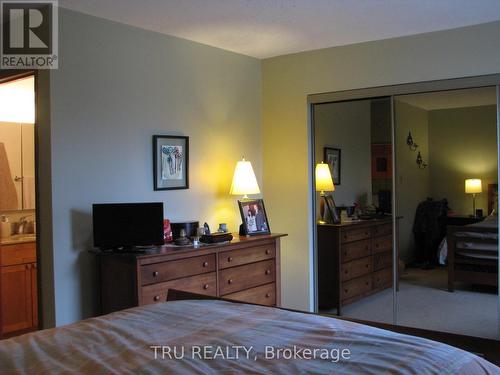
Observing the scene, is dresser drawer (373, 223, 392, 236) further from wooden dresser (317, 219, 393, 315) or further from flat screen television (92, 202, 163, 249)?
flat screen television (92, 202, 163, 249)

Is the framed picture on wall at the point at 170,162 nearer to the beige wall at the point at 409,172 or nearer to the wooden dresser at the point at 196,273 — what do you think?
the wooden dresser at the point at 196,273

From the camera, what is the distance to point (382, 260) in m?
4.41

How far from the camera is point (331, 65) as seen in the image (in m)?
4.59

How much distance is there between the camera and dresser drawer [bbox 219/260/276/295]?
12.7 feet

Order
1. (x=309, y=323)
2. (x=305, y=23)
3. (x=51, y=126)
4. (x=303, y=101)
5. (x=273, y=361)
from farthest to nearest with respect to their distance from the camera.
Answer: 1. (x=303, y=101)
2. (x=305, y=23)
3. (x=51, y=126)
4. (x=309, y=323)
5. (x=273, y=361)

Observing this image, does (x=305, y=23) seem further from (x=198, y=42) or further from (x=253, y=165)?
(x=253, y=165)

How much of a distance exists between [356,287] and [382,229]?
59cm

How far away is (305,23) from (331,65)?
0.85m

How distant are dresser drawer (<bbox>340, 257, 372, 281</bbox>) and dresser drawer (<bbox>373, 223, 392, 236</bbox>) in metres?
0.24

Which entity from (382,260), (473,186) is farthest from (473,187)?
(382,260)

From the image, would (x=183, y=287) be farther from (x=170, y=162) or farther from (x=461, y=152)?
(x=461, y=152)

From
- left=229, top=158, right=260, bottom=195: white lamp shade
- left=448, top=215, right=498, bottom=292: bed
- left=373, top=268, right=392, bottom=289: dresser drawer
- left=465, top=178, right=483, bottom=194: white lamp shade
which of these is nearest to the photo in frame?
left=229, top=158, right=260, bottom=195: white lamp shade

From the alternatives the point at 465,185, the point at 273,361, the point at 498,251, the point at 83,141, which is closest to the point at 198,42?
the point at 83,141

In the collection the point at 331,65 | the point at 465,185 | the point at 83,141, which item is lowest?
the point at 465,185
